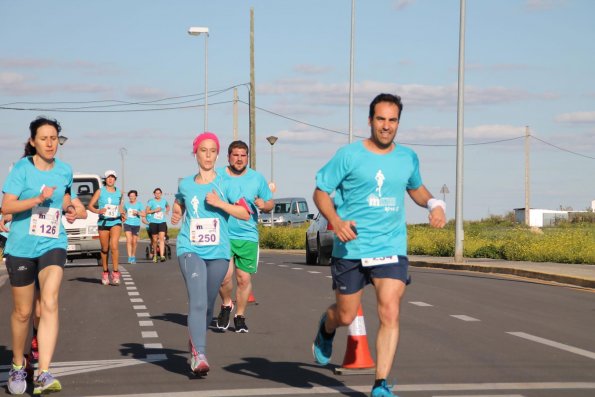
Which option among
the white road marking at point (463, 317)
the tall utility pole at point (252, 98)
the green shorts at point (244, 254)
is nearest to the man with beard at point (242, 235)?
the green shorts at point (244, 254)

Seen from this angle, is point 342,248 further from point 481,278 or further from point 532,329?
point 481,278

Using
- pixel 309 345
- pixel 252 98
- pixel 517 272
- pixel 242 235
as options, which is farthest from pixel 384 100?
pixel 252 98

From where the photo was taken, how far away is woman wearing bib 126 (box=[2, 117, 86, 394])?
837 cm

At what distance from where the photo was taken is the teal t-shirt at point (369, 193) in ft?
25.6

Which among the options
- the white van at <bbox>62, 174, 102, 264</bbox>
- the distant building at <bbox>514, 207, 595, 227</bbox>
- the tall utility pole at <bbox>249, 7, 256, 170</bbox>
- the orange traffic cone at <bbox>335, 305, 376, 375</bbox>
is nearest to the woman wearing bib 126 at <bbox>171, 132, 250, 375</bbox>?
the orange traffic cone at <bbox>335, 305, 376, 375</bbox>

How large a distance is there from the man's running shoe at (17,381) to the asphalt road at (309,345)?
326mm

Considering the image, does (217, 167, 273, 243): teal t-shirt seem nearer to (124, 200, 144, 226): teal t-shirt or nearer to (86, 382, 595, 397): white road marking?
(86, 382, 595, 397): white road marking

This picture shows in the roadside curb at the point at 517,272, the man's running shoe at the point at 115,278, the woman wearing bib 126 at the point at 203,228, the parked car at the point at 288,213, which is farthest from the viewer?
the parked car at the point at 288,213

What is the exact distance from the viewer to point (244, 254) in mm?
13000

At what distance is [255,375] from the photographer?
9.32 metres

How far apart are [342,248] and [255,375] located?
189 centimetres

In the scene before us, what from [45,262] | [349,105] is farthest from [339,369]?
[349,105]

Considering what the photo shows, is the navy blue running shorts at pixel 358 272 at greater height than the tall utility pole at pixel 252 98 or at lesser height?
lesser

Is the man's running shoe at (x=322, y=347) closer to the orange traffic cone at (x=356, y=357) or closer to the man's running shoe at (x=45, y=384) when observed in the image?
the orange traffic cone at (x=356, y=357)
